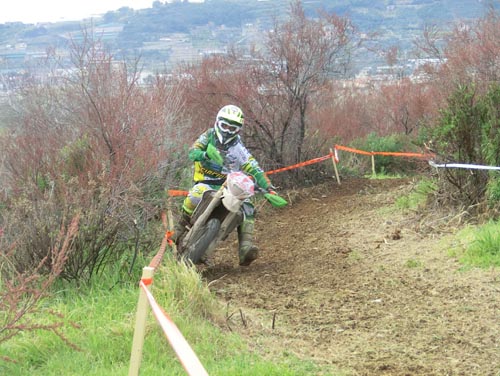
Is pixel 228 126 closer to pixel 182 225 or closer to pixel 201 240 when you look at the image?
pixel 182 225

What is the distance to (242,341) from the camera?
606 centimetres

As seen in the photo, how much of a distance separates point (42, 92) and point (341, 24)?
5.94m

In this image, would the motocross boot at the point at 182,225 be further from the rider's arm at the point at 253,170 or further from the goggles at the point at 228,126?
the goggles at the point at 228,126

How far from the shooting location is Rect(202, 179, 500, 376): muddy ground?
5.80m

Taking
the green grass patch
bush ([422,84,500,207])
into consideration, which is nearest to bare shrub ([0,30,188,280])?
the green grass patch

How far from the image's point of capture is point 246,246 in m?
8.94

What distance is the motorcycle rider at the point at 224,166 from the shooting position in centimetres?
905

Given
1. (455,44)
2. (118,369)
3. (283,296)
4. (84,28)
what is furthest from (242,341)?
(455,44)

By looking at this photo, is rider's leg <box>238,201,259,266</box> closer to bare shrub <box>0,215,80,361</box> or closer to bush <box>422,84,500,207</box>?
bare shrub <box>0,215,80,361</box>

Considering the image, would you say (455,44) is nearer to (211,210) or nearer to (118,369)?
(211,210)

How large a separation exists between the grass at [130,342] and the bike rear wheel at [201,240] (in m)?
1.57

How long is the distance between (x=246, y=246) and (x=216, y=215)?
50cm

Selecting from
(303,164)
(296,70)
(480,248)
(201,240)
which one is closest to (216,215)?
(201,240)

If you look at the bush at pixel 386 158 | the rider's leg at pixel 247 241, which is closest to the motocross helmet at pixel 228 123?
the rider's leg at pixel 247 241
